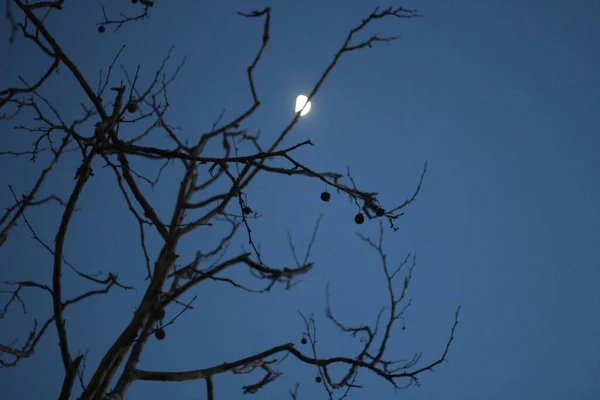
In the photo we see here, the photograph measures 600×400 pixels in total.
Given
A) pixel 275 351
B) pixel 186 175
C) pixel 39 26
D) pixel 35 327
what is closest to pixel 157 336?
pixel 275 351

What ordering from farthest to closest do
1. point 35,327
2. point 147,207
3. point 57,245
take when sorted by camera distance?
point 35,327 → point 147,207 → point 57,245

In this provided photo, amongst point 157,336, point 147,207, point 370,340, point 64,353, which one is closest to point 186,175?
point 147,207

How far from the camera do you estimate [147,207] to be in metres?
2.98

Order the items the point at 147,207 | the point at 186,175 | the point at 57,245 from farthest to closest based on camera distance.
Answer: the point at 186,175
the point at 147,207
the point at 57,245

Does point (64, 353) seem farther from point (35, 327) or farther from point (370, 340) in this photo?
point (370, 340)

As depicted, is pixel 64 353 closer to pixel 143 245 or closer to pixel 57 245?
pixel 57 245

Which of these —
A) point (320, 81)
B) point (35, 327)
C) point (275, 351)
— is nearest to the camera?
point (320, 81)

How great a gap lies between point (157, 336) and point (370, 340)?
197 centimetres

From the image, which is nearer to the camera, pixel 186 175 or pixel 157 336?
pixel 157 336

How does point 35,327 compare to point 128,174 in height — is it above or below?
below

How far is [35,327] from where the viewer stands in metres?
3.83

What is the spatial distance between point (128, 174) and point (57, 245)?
24.6 inches

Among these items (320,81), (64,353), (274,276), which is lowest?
(64,353)

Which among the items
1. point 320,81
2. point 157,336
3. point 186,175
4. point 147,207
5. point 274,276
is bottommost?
point 157,336
